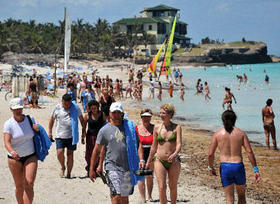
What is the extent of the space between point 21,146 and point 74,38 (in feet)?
294

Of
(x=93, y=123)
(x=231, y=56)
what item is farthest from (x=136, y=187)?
(x=231, y=56)

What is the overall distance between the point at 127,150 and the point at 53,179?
11.4 ft

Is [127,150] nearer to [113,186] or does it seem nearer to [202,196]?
[113,186]

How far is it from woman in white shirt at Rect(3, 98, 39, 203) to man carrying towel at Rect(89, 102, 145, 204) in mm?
1033

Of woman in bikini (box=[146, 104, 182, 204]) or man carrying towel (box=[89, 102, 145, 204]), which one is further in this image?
woman in bikini (box=[146, 104, 182, 204])

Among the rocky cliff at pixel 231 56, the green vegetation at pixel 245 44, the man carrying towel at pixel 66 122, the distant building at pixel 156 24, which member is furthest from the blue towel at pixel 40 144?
the green vegetation at pixel 245 44

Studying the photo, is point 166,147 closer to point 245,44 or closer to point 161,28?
point 161,28

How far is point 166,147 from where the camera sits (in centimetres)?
596

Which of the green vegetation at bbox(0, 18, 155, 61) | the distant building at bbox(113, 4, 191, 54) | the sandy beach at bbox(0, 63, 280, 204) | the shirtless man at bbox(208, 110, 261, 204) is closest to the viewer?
the shirtless man at bbox(208, 110, 261, 204)

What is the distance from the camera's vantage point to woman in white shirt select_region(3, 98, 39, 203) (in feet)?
18.8

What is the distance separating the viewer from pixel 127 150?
5.32 meters

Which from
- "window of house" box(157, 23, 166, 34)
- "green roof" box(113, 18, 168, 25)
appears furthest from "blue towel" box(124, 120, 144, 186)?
"window of house" box(157, 23, 166, 34)

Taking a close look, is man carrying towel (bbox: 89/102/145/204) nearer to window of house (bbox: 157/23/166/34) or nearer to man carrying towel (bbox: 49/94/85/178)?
man carrying towel (bbox: 49/94/85/178)

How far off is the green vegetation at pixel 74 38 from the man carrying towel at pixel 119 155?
230 feet
